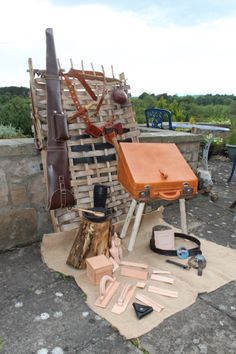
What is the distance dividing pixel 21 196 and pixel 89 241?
3.40ft

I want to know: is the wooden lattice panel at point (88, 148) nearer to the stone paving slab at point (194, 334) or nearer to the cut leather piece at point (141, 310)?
the cut leather piece at point (141, 310)

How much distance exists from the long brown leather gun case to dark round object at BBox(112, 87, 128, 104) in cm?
76

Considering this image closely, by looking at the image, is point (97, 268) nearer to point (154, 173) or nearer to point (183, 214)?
point (154, 173)

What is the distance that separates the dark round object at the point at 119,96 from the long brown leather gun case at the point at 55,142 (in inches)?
29.7

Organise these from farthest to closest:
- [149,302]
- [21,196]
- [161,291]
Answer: [21,196]
[161,291]
[149,302]

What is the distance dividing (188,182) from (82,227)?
1179 millimetres

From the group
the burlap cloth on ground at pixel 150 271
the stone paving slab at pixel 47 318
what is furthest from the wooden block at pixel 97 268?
the stone paving slab at pixel 47 318

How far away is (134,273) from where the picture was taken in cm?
284

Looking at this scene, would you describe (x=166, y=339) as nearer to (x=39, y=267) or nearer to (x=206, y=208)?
(x=39, y=267)

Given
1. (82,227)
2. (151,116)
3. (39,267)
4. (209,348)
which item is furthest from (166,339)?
(151,116)

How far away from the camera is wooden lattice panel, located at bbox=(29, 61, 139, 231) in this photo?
332 centimetres

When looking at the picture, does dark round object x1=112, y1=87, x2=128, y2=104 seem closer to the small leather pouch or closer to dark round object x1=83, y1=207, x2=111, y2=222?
the small leather pouch

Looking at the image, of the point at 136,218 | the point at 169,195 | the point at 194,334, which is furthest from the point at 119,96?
the point at 194,334

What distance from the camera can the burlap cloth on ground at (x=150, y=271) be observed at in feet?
7.42
